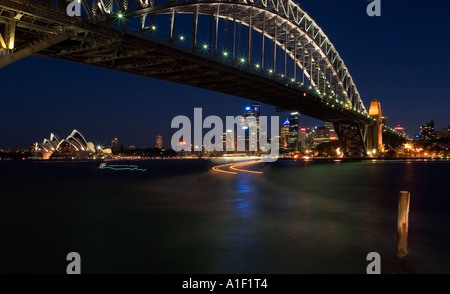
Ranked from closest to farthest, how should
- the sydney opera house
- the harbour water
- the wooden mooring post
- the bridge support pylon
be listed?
the harbour water, the wooden mooring post, the bridge support pylon, the sydney opera house

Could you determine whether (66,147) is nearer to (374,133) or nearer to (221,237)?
(374,133)

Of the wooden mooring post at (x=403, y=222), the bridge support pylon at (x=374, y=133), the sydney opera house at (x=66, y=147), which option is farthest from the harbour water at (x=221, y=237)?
the sydney opera house at (x=66, y=147)

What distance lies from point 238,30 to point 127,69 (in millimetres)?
19074

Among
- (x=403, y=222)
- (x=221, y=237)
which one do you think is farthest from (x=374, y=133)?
(x=403, y=222)

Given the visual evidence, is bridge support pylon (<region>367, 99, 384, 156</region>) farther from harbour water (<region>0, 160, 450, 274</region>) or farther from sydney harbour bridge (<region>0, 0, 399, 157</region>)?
harbour water (<region>0, 160, 450, 274</region>)

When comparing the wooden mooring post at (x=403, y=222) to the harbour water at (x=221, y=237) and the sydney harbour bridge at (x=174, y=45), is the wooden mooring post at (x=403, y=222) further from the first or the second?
the sydney harbour bridge at (x=174, y=45)

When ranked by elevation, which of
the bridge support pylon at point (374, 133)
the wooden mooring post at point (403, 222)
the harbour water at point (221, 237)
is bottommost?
the harbour water at point (221, 237)

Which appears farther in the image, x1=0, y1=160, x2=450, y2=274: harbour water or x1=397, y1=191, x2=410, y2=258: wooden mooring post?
x1=397, y1=191, x2=410, y2=258: wooden mooring post

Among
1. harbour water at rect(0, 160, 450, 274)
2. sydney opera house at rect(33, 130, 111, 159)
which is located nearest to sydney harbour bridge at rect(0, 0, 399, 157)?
harbour water at rect(0, 160, 450, 274)

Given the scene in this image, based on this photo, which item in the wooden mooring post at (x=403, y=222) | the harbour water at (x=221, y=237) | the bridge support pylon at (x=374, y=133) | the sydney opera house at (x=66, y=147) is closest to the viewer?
the harbour water at (x=221, y=237)

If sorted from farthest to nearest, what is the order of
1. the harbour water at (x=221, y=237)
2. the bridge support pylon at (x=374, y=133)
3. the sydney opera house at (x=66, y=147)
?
the sydney opera house at (x=66, y=147), the bridge support pylon at (x=374, y=133), the harbour water at (x=221, y=237)

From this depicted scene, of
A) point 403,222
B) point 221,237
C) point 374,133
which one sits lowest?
point 221,237
